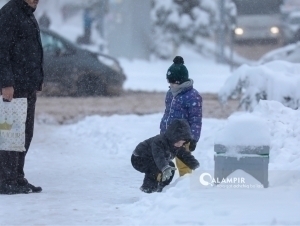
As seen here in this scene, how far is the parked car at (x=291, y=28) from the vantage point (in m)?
35.0

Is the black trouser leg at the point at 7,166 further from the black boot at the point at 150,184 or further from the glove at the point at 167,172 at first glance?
the glove at the point at 167,172

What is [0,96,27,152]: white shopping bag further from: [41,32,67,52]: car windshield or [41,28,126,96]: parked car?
[41,32,67,52]: car windshield

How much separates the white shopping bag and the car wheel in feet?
42.5

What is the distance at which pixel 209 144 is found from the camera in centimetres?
1206

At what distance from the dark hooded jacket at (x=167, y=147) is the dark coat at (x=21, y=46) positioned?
120cm

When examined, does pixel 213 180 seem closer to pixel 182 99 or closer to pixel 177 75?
pixel 182 99

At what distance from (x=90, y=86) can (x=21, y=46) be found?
13.2 meters

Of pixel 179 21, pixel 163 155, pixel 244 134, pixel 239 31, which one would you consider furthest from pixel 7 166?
pixel 239 31

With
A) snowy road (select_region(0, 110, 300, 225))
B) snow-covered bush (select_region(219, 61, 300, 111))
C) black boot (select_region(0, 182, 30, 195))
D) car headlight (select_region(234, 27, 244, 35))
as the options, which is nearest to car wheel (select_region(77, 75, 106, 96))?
snow-covered bush (select_region(219, 61, 300, 111))

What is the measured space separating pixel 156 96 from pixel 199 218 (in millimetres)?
15272

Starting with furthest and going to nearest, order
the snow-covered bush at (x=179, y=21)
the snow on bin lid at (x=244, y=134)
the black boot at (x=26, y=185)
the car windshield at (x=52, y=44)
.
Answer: the snow-covered bush at (x=179, y=21)
the car windshield at (x=52, y=44)
the black boot at (x=26, y=185)
the snow on bin lid at (x=244, y=134)

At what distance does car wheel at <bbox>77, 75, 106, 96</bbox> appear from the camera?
21.8m

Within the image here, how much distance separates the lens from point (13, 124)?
8.72 metres

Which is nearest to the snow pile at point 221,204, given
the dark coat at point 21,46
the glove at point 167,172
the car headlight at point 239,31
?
the glove at point 167,172
